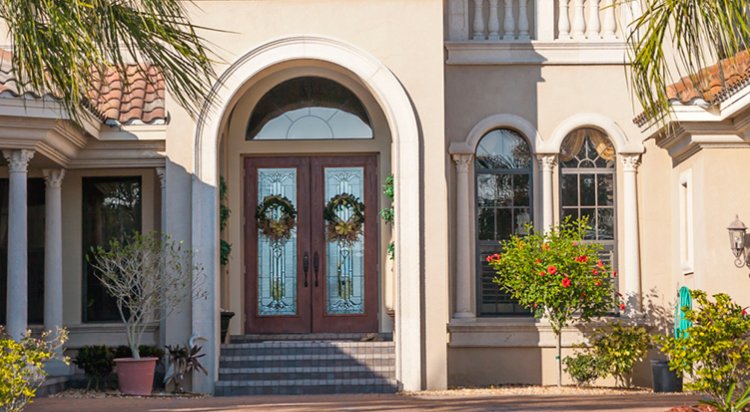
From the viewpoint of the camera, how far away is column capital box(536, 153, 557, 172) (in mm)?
17297

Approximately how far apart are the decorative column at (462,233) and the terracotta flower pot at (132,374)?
4.28m

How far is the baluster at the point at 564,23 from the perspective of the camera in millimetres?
17453

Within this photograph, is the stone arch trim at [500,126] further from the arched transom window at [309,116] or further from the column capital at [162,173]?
the column capital at [162,173]

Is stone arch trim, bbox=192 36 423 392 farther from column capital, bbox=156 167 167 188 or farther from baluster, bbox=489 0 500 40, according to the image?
baluster, bbox=489 0 500 40

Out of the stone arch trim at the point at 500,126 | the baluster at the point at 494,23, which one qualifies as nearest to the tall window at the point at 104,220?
the stone arch trim at the point at 500,126

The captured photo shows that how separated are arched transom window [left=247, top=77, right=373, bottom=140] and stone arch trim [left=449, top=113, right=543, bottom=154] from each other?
63.6 inches

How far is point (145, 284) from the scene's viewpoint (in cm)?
1570

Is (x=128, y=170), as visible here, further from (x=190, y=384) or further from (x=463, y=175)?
(x=463, y=175)

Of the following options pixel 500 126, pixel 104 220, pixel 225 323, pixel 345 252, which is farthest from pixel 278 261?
pixel 500 126

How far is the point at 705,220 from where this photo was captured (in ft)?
50.6

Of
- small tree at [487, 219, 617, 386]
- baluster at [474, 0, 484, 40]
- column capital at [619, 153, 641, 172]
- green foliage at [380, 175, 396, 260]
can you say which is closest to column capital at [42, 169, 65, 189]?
green foliage at [380, 175, 396, 260]

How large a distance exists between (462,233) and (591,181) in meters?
1.96

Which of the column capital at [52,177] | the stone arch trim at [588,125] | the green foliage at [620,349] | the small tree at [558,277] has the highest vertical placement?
the stone arch trim at [588,125]

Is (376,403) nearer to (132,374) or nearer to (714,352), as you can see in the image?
(132,374)
